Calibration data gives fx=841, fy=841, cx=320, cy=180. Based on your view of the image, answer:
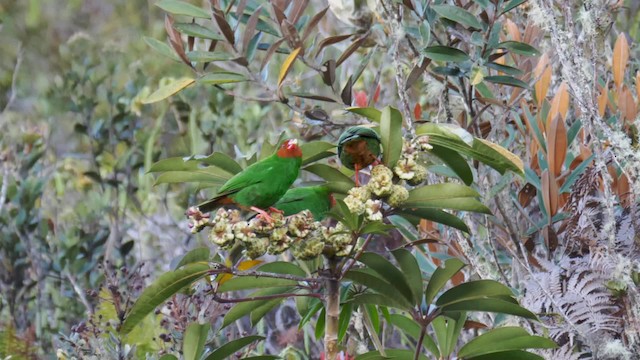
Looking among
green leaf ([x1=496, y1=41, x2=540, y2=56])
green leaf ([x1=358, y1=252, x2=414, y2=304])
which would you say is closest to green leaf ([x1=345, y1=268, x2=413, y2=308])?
green leaf ([x1=358, y1=252, x2=414, y2=304])

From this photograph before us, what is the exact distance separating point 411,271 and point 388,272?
47 millimetres

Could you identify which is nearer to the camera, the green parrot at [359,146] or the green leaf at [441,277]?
the green parrot at [359,146]

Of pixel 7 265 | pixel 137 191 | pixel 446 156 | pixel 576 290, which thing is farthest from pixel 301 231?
pixel 137 191

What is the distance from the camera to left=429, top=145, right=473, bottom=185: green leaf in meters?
0.97

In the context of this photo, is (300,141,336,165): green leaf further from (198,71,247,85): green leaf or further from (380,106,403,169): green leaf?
(198,71,247,85): green leaf

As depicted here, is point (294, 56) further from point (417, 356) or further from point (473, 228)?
point (417, 356)

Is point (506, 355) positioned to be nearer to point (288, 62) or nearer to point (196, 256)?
point (196, 256)

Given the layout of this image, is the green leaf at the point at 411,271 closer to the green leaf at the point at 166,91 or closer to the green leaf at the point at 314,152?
the green leaf at the point at 314,152

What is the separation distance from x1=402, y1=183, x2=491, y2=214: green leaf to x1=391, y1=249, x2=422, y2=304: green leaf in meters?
0.09

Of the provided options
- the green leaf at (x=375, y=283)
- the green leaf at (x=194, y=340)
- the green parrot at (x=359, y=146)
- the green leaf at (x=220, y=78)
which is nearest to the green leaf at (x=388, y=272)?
the green leaf at (x=375, y=283)

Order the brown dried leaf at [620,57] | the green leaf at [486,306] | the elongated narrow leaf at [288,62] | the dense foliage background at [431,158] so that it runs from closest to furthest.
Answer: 1. the green leaf at [486,306]
2. the dense foliage background at [431,158]
3. the elongated narrow leaf at [288,62]
4. the brown dried leaf at [620,57]

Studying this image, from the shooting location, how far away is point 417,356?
0.98 metres

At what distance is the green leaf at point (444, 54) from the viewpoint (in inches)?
52.2

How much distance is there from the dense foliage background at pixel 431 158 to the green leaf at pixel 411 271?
0.08m
